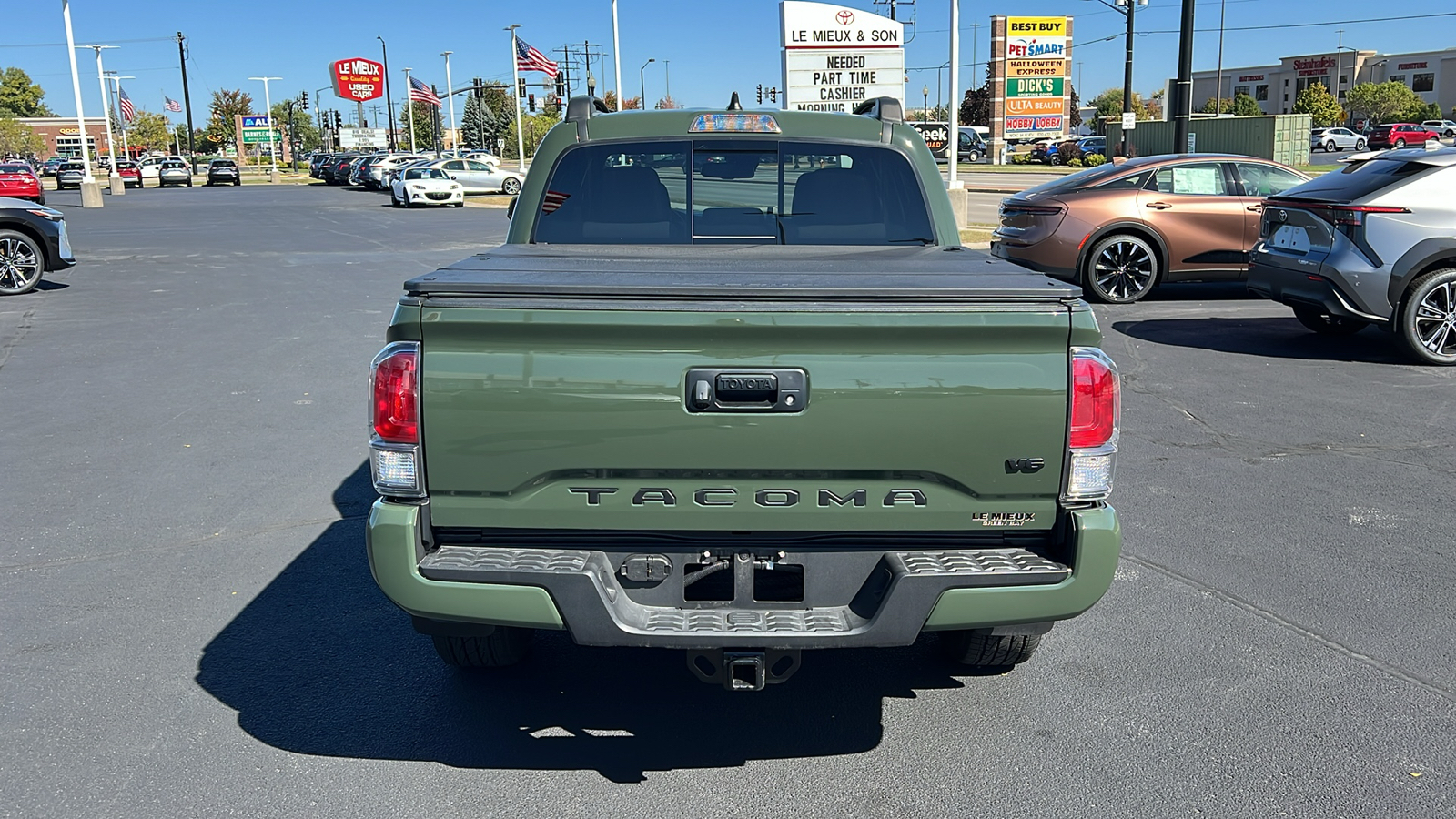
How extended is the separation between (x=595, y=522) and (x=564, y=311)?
1.91 feet

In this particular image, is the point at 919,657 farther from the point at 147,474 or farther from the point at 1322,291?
the point at 1322,291

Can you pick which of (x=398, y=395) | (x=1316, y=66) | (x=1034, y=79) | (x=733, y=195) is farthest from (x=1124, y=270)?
(x=1316, y=66)

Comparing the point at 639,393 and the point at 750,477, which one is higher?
the point at 639,393

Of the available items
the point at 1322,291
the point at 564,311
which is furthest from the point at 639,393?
the point at 1322,291

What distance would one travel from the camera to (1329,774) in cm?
353

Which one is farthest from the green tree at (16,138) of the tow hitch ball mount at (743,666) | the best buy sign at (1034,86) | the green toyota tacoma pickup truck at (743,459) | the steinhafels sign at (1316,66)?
the tow hitch ball mount at (743,666)

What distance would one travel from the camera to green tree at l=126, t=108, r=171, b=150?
502 feet

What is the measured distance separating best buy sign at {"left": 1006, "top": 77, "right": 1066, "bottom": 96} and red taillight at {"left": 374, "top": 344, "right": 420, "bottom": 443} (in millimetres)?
58024

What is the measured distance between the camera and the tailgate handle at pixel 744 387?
310 centimetres

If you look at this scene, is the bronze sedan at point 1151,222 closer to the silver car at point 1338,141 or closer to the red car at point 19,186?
the red car at point 19,186

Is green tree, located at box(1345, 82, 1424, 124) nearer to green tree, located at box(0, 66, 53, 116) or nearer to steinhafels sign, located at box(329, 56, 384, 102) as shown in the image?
steinhafels sign, located at box(329, 56, 384, 102)

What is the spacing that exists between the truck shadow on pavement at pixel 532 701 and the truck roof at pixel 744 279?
146 centimetres

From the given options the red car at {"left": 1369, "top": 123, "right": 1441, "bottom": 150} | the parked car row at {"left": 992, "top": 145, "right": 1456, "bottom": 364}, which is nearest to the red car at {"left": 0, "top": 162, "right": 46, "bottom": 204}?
the parked car row at {"left": 992, "top": 145, "right": 1456, "bottom": 364}

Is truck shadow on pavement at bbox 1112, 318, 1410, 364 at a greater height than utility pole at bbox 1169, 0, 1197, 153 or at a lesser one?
lesser
